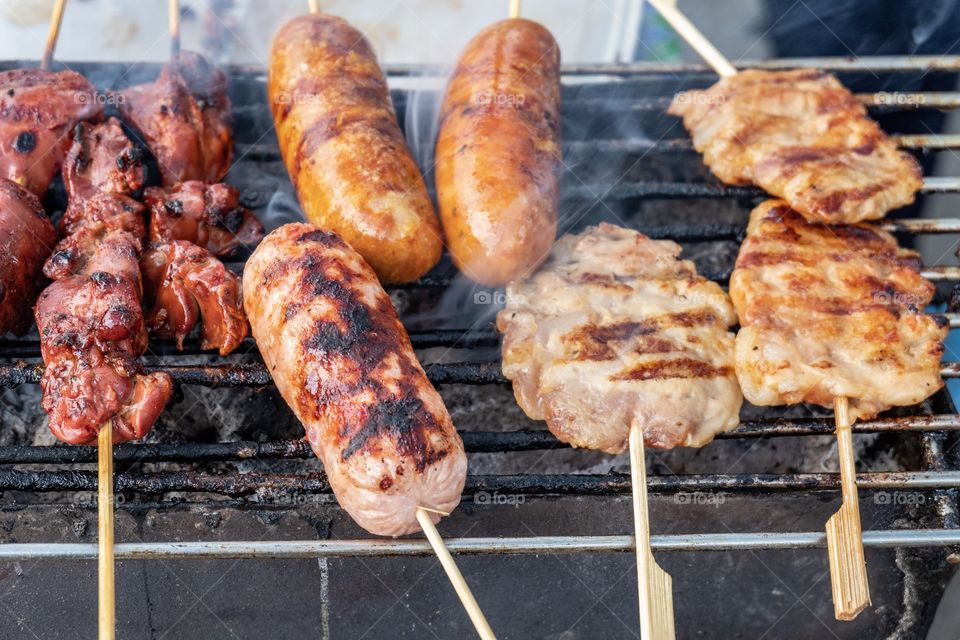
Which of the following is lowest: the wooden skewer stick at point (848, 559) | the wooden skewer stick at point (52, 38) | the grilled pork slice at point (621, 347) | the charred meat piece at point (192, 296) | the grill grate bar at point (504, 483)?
the wooden skewer stick at point (848, 559)

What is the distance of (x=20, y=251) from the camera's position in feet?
9.84

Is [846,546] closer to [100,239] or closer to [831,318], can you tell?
[831,318]

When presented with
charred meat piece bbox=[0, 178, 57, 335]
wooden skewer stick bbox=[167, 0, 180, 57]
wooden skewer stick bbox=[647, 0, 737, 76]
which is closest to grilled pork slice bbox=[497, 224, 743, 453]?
wooden skewer stick bbox=[647, 0, 737, 76]

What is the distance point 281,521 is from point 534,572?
100cm

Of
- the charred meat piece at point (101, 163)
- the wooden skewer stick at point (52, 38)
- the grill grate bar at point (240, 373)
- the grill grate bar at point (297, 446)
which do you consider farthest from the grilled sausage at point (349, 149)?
the wooden skewer stick at point (52, 38)

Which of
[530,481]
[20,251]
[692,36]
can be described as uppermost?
[692,36]

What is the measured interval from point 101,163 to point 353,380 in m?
1.73

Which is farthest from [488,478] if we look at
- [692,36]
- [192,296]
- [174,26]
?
[174,26]

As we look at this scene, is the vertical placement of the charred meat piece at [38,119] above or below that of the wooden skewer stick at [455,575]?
above

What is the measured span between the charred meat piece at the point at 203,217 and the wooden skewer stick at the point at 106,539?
0.93m

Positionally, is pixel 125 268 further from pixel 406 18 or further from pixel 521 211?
pixel 406 18

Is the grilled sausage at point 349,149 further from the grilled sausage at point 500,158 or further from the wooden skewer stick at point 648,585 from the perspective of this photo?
the wooden skewer stick at point 648,585

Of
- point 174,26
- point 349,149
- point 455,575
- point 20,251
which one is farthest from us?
point 174,26

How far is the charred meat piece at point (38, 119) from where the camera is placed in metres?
3.33
